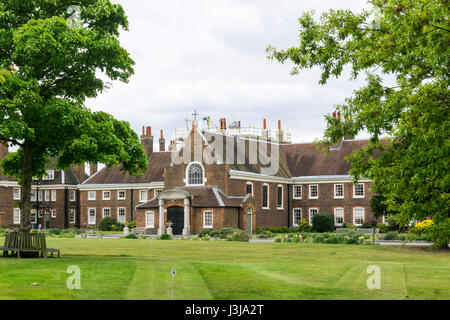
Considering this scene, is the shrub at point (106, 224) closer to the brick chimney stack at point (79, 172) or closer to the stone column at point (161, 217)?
the brick chimney stack at point (79, 172)

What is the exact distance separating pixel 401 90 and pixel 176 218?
138 ft

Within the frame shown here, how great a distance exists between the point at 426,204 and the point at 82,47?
1356cm

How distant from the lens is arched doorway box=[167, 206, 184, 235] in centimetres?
5394

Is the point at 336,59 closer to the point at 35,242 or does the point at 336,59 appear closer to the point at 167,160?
the point at 35,242

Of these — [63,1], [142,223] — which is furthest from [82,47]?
[142,223]

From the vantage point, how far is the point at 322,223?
187 ft

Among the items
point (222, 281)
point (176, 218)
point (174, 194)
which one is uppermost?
point (174, 194)

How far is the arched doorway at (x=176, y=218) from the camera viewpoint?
53.9m

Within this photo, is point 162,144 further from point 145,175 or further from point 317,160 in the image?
point 317,160

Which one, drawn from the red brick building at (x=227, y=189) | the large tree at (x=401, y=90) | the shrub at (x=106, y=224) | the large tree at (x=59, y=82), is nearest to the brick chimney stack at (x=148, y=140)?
the red brick building at (x=227, y=189)

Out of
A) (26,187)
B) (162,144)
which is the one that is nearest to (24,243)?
(26,187)

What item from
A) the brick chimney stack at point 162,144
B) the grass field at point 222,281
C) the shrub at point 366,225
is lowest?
the shrub at point 366,225

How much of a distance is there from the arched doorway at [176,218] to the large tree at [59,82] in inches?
1183
